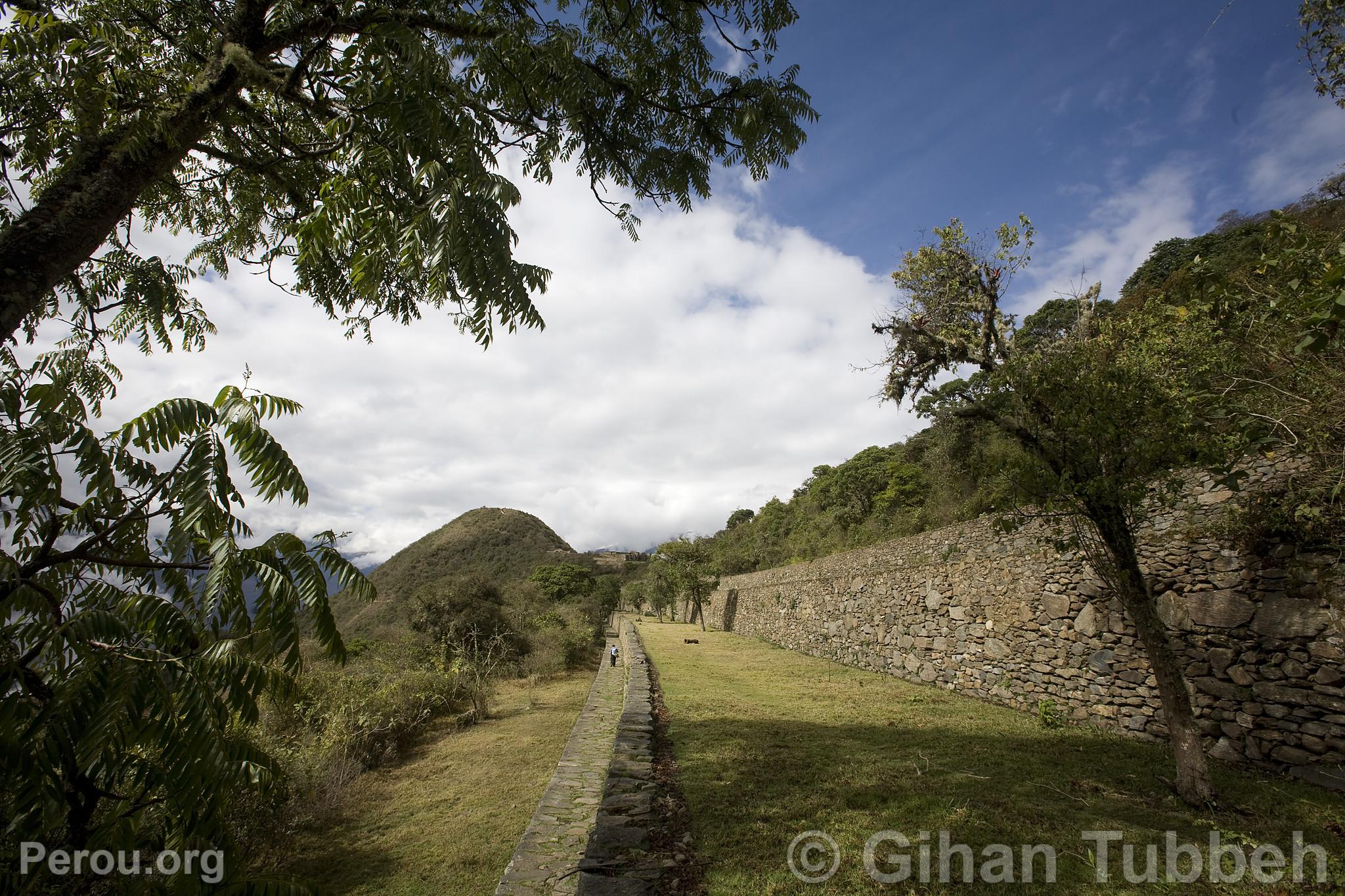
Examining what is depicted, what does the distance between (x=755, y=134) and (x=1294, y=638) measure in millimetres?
7295

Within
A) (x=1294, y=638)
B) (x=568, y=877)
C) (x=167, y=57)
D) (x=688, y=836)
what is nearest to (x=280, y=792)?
(x=568, y=877)

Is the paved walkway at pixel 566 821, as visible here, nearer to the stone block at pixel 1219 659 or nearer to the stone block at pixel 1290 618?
the stone block at pixel 1219 659

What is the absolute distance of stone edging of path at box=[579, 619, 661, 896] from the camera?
12.1 ft

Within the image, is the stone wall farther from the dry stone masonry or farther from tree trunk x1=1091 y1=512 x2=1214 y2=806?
Answer: the dry stone masonry

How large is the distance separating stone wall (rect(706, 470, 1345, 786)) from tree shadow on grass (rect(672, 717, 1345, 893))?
0.52 metres

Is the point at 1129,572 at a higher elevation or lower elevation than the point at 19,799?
higher

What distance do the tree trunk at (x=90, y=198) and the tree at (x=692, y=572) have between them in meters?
30.3

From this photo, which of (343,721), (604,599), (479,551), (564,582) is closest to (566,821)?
(343,721)

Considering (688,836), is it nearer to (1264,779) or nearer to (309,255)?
(309,255)

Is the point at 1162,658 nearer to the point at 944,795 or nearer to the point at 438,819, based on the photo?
the point at 944,795

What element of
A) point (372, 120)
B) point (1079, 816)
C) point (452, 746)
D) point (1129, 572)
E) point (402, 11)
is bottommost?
point (452, 746)

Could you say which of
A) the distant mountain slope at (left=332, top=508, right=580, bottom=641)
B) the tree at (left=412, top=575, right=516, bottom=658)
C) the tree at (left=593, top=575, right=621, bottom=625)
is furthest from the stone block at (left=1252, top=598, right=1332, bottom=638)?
the distant mountain slope at (left=332, top=508, right=580, bottom=641)

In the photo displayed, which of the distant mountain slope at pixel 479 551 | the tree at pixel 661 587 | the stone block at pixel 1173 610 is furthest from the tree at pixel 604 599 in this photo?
the stone block at pixel 1173 610

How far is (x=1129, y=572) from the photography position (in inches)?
197
